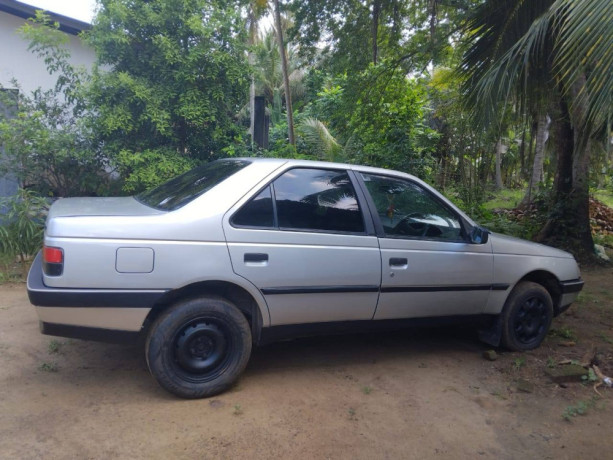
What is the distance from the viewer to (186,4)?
684cm

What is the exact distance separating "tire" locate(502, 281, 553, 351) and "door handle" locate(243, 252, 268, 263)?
237 cm

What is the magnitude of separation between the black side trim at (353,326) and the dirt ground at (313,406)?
1.17 feet

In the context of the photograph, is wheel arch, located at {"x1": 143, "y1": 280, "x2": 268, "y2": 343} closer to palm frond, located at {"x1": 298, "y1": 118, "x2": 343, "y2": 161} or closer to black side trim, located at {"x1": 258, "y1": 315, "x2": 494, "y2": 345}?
black side trim, located at {"x1": 258, "y1": 315, "x2": 494, "y2": 345}

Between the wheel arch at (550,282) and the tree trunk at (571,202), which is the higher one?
the tree trunk at (571,202)

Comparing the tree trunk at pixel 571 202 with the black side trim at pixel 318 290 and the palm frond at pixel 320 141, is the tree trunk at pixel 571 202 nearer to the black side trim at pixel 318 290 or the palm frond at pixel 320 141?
the palm frond at pixel 320 141

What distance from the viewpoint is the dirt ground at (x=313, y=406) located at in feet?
9.59

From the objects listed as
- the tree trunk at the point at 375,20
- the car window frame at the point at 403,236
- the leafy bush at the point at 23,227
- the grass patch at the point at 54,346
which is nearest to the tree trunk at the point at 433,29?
the tree trunk at the point at 375,20

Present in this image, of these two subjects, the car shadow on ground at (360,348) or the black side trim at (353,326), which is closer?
the black side trim at (353,326)

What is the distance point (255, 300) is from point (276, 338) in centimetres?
37

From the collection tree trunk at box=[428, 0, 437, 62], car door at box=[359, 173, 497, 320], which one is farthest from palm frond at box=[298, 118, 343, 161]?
car door at box=[359, 173, 497, 320]

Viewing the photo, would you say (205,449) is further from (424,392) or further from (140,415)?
(424,392)

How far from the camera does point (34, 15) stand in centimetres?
794

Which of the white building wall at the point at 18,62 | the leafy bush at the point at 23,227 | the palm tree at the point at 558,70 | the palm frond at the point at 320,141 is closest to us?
the palm tree at the point at 558,70

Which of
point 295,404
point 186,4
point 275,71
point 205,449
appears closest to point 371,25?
point 186,4
